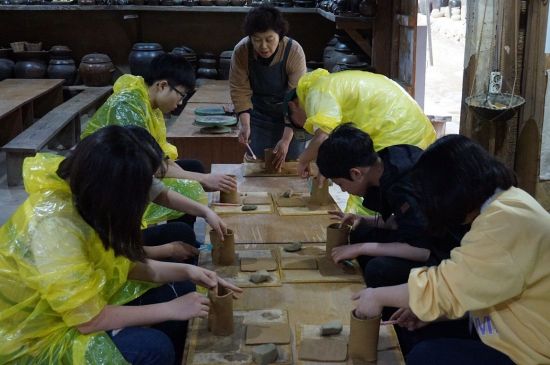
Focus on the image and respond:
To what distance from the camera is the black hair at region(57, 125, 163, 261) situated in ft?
5.88

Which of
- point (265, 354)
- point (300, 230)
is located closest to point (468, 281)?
point (265, 354)

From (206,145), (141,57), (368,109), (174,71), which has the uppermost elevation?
(174,71)

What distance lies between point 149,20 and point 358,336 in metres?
8.26

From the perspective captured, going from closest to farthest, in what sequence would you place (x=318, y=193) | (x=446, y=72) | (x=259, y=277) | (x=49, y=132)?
(x=259, y=277) < (x=318, y=193) < (x=49, y=132) < (x=446, y=72)

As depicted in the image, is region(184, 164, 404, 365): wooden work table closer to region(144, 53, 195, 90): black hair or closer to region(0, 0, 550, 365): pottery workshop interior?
region(0, 0, 550, 365): pottery workshop interior

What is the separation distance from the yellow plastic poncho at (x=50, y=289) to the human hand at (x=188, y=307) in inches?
7.7

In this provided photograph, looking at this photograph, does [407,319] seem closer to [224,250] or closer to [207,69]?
[224,250]

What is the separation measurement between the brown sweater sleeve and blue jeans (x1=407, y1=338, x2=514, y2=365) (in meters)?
2.69

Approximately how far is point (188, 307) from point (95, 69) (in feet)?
23.4

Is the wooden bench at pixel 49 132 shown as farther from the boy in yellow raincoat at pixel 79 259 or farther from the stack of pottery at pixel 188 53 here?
the boy in yellow raincoat at pixel 79 259

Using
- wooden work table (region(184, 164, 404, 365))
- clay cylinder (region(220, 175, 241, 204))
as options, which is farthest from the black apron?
wooden work table (region(184, 164, 404, 365))

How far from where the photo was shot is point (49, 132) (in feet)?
20.1

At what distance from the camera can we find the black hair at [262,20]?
3.88 metres

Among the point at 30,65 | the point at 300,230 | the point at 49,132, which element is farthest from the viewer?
the point at 30,65
